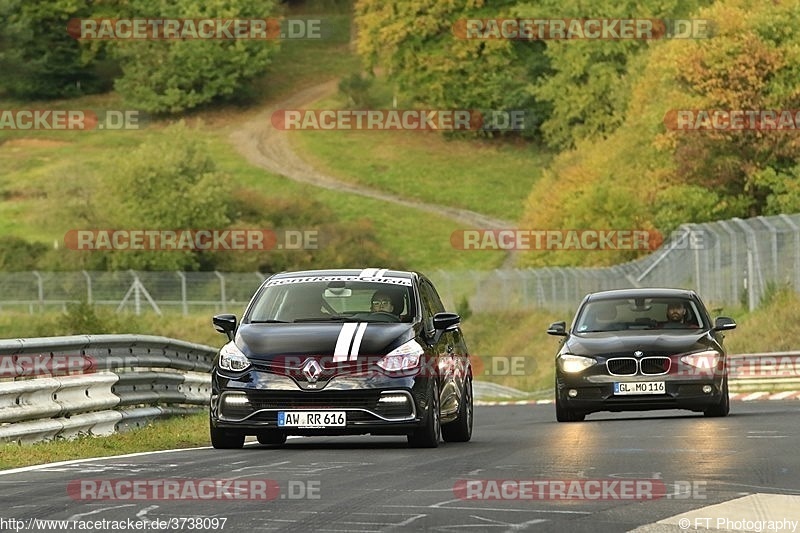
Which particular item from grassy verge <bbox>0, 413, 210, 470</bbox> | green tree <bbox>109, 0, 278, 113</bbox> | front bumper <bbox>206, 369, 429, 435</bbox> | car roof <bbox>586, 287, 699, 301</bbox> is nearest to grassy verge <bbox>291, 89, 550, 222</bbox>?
green tree <bbox>109, 0, 278, 113</bbox>

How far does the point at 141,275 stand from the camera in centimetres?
7525

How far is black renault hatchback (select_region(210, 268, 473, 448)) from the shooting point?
16562 mm

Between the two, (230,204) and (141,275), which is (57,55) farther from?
(141,275)

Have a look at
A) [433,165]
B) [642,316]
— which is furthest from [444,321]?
[433,165]

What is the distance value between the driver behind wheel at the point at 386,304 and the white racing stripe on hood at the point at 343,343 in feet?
2.43

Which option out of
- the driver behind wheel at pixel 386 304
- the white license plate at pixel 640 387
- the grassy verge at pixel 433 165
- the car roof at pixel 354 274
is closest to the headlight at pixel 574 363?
the white license plate at pixel 640 387

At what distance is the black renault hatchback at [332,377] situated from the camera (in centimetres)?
1656

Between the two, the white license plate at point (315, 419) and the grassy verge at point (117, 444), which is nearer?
the grassy verge at point (117, 444)

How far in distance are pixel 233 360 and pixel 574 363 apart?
5.96 metres

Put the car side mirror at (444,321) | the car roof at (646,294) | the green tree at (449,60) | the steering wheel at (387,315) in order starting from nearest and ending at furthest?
the steering wheel at (387,315) < the car side mirror at (444,321) < the car roof at (646,294) < the green tree at (449,60)

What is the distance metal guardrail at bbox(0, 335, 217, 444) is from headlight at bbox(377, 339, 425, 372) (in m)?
3.08

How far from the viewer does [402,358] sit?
16.8 metres

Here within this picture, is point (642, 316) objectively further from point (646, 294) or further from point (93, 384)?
point (93, 384)

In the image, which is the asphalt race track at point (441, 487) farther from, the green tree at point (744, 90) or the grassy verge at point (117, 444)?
the green tree at point (744, 90)
